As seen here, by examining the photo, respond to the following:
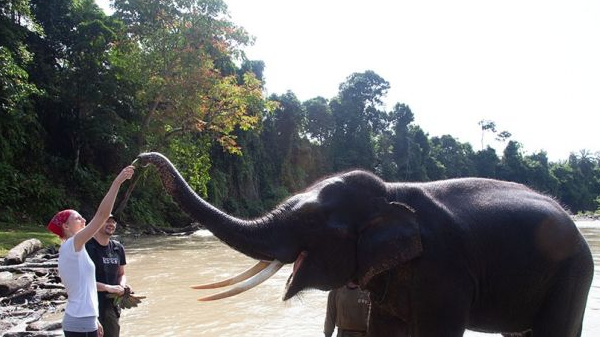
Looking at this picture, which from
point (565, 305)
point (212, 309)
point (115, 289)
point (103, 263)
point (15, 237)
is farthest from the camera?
point (15, 237)

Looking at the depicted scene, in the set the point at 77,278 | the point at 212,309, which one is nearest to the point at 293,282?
the point at 77,278

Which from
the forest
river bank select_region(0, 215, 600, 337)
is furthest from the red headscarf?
the forest

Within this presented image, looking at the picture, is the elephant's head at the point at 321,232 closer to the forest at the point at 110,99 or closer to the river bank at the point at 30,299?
the river bank at the point at 30,299

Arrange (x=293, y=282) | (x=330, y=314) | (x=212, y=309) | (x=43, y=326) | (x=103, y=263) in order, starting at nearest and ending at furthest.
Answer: (x=293, y=282), (x=103, y=263), (x=330, y=314), (x=43, y=326), (x=212, y=309)

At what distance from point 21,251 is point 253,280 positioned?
34.2ft

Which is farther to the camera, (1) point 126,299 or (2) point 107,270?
(1) point 126,299

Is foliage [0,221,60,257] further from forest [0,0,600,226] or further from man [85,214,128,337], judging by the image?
man [85,214,128,337]

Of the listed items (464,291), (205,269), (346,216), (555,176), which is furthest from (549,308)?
(555,176)

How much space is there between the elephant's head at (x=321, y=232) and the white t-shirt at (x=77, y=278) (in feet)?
3.40

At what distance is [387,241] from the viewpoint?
9.44 ft

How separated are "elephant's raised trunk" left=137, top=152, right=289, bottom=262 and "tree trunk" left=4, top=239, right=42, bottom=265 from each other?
30.9 ft

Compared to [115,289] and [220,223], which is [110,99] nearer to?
[115,289]

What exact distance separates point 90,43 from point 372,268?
2439 cm

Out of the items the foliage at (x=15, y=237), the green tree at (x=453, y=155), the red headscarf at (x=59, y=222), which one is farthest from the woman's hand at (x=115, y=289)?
the green tree at (x=453, y=155)
